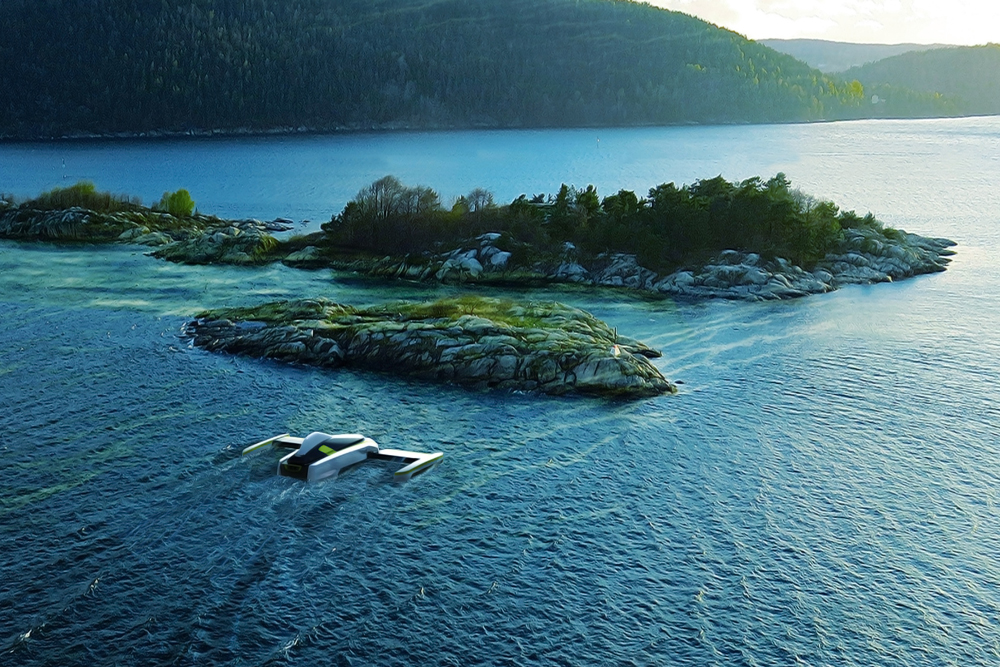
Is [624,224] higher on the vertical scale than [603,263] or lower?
higher

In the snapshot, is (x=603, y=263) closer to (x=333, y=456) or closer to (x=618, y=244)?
(x=618, y=244)

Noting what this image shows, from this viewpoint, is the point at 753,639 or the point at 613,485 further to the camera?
the point at 613,485

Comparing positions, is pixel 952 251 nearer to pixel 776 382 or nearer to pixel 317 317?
pixel 776 382

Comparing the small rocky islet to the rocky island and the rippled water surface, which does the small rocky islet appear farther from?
the rippled water surface

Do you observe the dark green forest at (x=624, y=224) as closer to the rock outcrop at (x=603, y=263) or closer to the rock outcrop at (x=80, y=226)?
the rock outcrop at (x=603, y=263)

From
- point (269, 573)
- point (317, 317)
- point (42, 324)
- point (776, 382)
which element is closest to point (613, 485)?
point (269, 573)

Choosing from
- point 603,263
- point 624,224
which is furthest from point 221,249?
point 624,224
